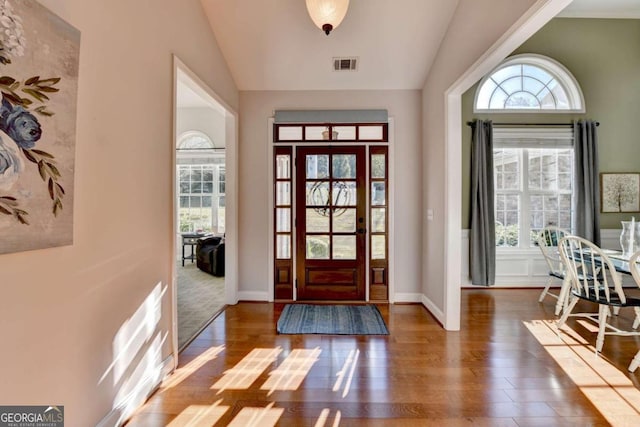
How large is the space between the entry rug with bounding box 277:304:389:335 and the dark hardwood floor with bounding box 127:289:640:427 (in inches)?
4.9

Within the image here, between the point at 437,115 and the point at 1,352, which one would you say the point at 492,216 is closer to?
the point at 437,115

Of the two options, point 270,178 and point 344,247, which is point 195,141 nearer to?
point 270,178

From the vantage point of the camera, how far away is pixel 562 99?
469cm

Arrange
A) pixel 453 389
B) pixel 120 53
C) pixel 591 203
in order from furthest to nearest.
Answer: pixel 591 203, pixel 453 389, pixel 120 53

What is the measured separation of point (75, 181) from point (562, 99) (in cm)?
624

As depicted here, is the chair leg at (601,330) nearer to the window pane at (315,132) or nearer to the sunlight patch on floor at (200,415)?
the sunlight patch on floor at (200,415)

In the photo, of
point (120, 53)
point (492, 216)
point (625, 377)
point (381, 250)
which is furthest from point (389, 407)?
point (492, 216)

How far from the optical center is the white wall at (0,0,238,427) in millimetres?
1266

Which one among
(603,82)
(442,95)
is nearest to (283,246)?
(442,95)

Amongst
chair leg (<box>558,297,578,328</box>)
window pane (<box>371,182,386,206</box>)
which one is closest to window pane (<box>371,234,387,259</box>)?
window pane (<box>371,182,386,206</box>)

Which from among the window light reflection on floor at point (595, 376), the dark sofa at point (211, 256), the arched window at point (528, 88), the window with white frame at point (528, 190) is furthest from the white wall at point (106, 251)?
the window with white frame at point (528, 190)

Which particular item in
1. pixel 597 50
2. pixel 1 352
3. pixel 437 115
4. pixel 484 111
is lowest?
pixel 1 352

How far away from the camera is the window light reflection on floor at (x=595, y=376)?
1886 mm

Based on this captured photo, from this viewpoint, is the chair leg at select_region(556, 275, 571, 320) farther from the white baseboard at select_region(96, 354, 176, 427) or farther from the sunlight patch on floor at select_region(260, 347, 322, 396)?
the white baseboard at select_region(96, 354, 176, 427)
